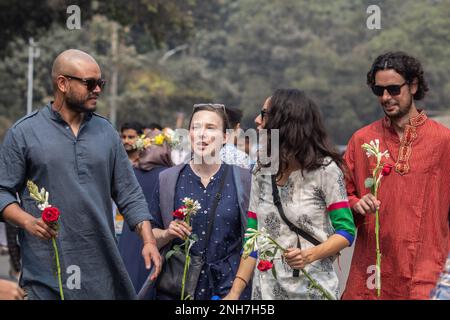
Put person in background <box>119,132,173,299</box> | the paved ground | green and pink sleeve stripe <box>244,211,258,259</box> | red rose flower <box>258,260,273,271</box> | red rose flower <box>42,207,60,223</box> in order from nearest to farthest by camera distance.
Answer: red rose flower <box>258,260,273,271</box> < red rose flower <box>42,207,60,223</box> < green and pink sleeve stripe <box>244,211,258,259</box> < person in background <box>119,132,173,299</box> < the paved ground

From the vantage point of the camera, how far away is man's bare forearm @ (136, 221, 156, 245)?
554 centimetres

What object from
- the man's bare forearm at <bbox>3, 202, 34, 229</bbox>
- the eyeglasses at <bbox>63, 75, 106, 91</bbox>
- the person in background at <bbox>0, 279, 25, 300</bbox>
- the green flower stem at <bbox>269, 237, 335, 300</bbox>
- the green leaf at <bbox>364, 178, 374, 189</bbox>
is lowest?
the green flower stem at <bbox>269, 237, 335, 300</bbox>

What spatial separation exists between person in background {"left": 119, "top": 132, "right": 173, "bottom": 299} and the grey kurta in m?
2.41

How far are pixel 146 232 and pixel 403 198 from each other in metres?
1.38

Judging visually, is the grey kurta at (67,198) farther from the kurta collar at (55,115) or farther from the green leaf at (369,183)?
the green leaf at (369,183)

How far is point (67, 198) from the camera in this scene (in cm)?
535

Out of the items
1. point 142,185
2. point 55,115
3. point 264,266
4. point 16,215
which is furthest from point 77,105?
point 142,185

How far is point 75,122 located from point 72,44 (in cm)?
5140

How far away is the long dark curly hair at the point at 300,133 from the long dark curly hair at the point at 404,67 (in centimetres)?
87

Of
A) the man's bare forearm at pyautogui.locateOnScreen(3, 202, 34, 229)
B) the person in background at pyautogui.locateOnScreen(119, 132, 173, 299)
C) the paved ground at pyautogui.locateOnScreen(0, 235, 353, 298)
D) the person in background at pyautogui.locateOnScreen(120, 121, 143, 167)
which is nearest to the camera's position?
the man's bare forearm at pyautogui.locateOnScreen(3, 202, 34, 229)

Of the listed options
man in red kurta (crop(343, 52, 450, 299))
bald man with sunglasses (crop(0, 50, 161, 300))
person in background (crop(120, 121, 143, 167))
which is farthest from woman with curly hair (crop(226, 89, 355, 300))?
person in background (crop(120, 121, 143, 167))

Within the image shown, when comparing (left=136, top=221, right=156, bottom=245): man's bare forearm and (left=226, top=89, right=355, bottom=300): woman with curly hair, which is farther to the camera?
(left=136, top=221, right=156, bottom=245): man's bare forearm

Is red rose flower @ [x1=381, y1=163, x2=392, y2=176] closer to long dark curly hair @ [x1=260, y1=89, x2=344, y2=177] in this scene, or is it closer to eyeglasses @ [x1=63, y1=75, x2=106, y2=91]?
long dark curly hair @ [x1=260, y1=89, x2=344, y2=177]

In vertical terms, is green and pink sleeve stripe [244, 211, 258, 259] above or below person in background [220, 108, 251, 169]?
below
